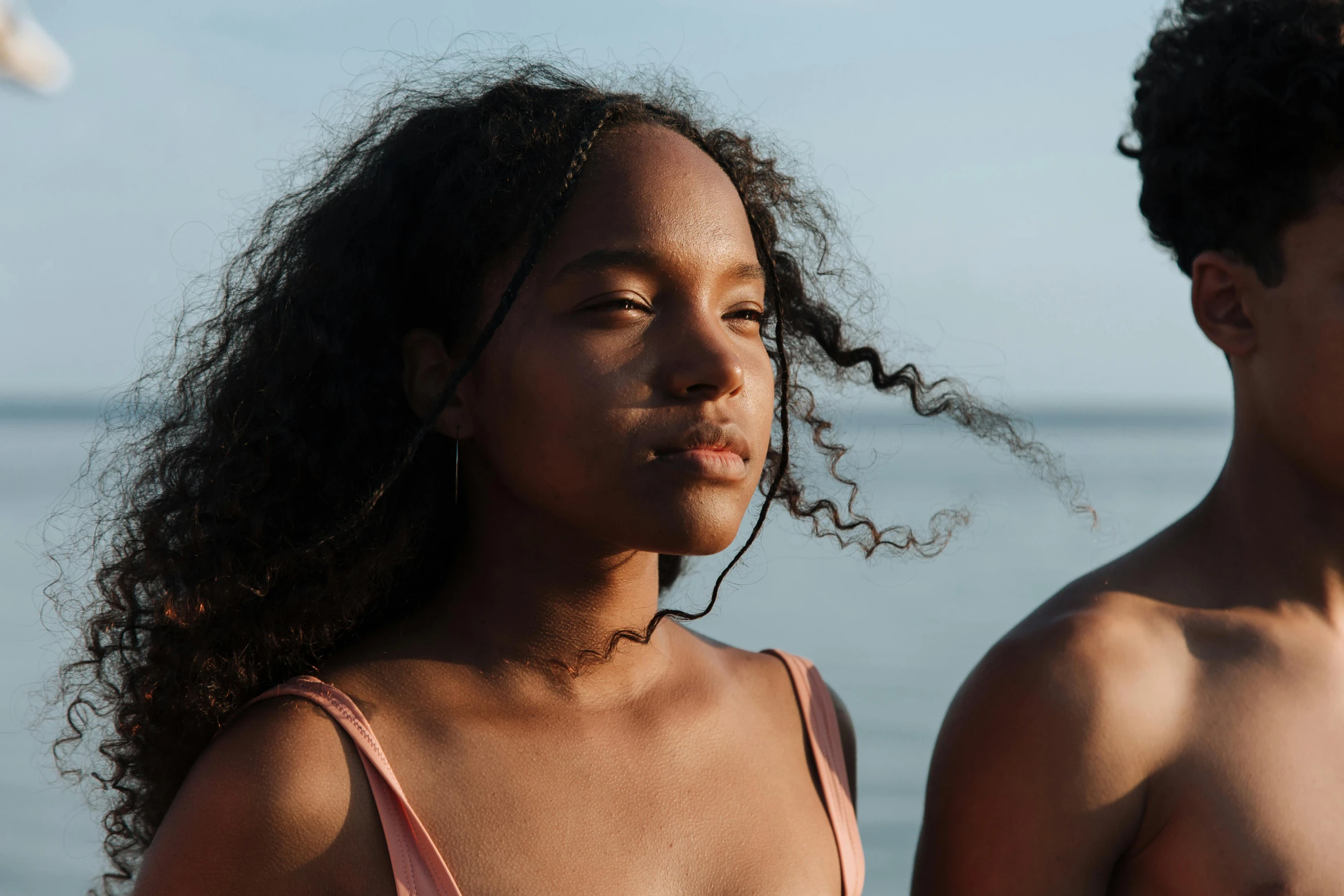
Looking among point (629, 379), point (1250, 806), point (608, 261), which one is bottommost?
point (1250, 806)

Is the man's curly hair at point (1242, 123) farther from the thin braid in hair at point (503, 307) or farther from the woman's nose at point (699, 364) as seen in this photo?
the thin braid in hair at point (503, 307)

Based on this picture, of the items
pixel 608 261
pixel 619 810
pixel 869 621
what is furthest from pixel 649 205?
pixel 869 621

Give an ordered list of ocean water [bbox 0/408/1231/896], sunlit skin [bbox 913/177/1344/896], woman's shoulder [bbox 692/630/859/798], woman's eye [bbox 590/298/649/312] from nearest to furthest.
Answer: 1. woman's eye [bbox 590/298/649/312]
2. sunlit skin [bbox 913/177/1344/896]
3. woman's shoulder [bbox 692/630/859/798]
4. ocean water [bbox 0/408/1231/896]

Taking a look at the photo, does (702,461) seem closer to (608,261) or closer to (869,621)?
(608,261)

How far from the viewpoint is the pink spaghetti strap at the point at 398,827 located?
1.74 metres

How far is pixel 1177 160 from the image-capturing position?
2.38 metres

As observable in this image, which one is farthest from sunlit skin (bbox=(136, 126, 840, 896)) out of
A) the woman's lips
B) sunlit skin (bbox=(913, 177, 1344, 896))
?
sunlit skin (bbox=(913, 177, 1344, 896))

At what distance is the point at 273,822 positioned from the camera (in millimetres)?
1705

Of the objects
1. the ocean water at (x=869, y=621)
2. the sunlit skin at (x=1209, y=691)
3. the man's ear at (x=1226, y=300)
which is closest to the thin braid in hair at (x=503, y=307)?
the ocean water at (x=869, y=621)

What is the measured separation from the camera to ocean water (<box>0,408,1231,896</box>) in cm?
547

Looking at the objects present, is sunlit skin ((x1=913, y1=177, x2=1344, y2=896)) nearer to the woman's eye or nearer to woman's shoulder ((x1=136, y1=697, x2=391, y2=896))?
the woman's eye

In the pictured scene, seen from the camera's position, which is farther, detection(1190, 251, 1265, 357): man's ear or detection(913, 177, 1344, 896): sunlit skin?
detection(1190, 251, 1265, 357): man's ear

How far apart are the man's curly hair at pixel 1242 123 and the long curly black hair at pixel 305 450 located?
2.57 feet

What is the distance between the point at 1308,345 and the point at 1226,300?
18 centimetres
